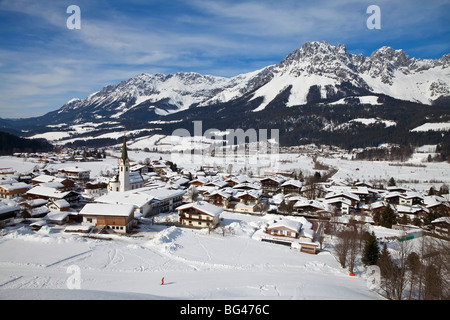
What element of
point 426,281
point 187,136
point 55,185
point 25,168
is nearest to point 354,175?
point 426,281

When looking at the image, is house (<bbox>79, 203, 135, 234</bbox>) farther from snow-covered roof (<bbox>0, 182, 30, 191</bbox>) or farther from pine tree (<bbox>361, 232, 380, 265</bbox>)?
snow-covered roof (<bbox>0, 182, 30, 191</bbox>)

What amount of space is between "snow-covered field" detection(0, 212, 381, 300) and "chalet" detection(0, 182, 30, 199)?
13394mm

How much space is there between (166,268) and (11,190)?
86.9 feet

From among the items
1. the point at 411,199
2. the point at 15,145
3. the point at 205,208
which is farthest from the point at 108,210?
the point at 15,145

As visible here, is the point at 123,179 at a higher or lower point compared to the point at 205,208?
higher

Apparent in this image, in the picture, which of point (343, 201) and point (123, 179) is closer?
point (123, 179)

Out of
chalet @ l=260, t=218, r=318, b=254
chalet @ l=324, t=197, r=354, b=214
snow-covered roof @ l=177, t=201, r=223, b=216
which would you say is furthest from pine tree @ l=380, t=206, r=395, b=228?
snow-covered roof @ l=177, t=201, r=223, b=216

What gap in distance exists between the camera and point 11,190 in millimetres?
30281

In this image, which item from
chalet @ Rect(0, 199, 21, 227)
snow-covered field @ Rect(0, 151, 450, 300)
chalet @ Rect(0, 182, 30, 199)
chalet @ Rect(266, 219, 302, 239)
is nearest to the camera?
snow-covered field @ Rect(0, 151, 450, 300)

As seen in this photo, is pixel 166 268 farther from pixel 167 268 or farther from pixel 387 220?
pixel 387 220

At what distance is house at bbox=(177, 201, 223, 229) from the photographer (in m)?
22.6

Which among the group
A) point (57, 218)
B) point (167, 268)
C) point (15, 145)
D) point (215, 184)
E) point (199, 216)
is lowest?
point (167, 268)
